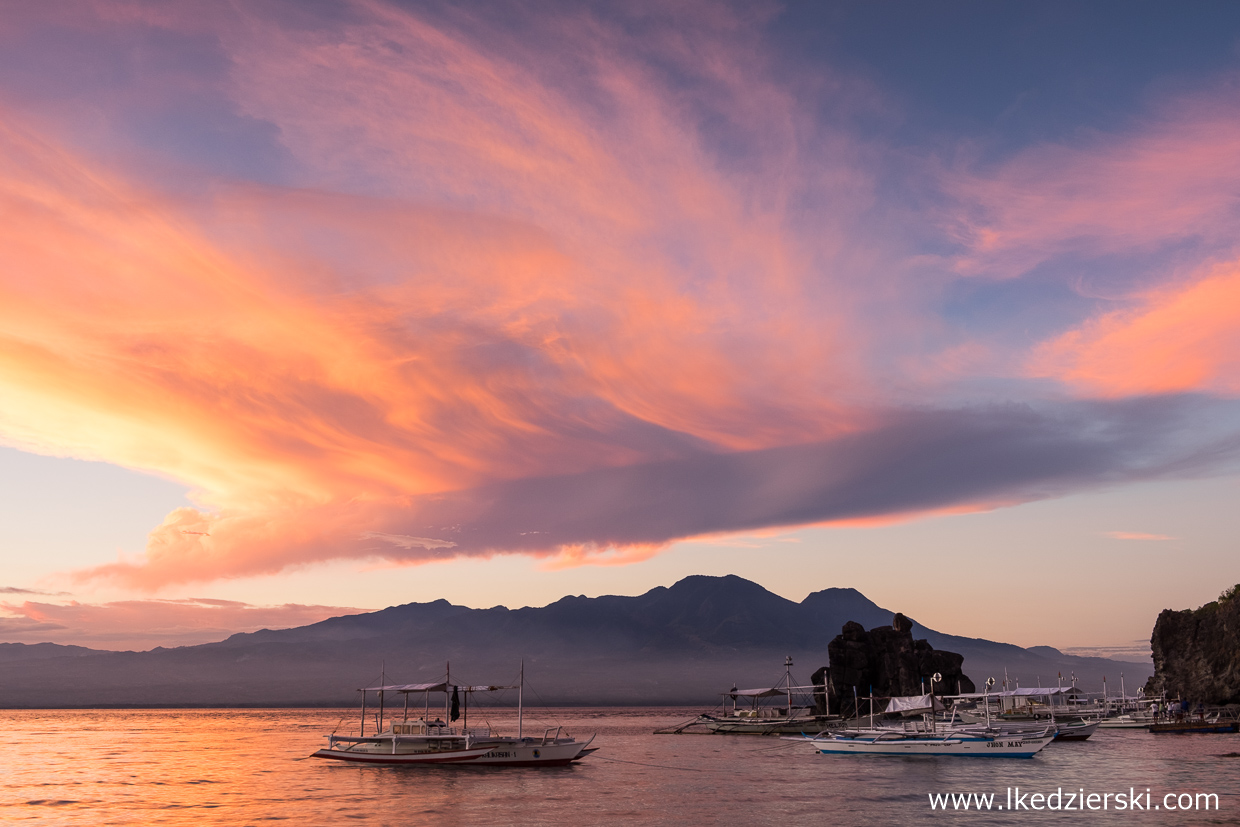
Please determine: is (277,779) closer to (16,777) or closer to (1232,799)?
(16,777)

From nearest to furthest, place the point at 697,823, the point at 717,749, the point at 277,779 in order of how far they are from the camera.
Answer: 1. the point at 697,823
2. the point at 277,779
3. the point at 717,749

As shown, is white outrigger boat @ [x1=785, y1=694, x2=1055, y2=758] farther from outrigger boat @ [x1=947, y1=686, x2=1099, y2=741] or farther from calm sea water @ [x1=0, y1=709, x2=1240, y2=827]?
outrigger boat @ [x1=947, y1=686, x2=1099, y2=741]

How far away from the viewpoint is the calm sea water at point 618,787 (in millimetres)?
71875

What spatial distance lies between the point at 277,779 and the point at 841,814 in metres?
68.7

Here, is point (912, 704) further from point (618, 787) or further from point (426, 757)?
point (426, 757)

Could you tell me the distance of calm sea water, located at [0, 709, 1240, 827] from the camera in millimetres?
71875

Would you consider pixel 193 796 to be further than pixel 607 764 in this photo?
No

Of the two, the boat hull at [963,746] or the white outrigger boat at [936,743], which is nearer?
the boat hull at [963,746]

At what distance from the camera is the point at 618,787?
9475 centimetres

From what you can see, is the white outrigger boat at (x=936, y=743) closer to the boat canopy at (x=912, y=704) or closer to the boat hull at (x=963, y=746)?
the boat hull at (x=963, y=746)

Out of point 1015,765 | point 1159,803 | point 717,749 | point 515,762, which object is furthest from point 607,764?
point 1159,803

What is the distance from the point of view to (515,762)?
359 feet

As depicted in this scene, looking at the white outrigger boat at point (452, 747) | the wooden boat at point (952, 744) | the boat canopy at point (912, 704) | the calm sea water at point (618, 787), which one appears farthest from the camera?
the boat canopy at point (912, 704)

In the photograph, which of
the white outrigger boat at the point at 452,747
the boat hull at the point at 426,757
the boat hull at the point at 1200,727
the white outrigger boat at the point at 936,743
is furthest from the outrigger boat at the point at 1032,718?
the boat hull at the point at 426,757
